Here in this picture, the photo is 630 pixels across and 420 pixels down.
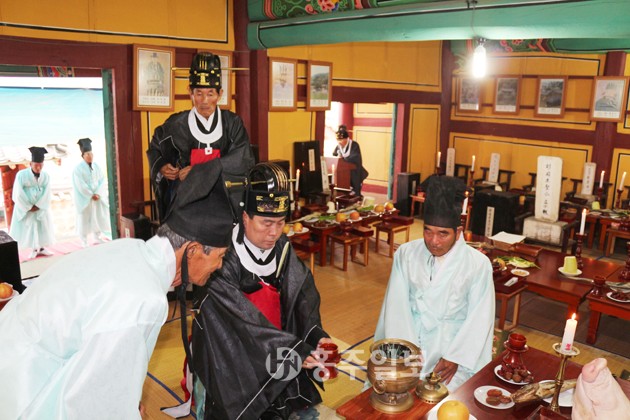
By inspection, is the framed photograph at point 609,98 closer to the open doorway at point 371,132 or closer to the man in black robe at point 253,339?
the open doorway at point 371,132

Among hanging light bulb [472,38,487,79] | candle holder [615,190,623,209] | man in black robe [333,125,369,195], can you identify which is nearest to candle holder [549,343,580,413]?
hanging light bulb [472,38,487,79]

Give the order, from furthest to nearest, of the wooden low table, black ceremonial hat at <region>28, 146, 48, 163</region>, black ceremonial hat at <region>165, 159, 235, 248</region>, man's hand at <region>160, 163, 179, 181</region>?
black ceremonial hat at <region>28, 146, 48, 163</region> → man's hand at <region>160, 163, 179, 181</region> → the wooden low table → black ceremonial hat at <region>165, 159, 235, 248</region>

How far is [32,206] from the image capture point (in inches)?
282

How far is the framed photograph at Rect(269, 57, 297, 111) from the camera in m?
8.35

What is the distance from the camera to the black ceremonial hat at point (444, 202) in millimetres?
3027

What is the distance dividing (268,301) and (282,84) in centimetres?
596

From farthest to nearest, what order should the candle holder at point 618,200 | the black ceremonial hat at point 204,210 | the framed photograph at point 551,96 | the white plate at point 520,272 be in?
the framed photograph at point 551,96 < the candle holder at point 618,200 < the white plate at point 520,272 < the black ceremonial hat at point 204,210

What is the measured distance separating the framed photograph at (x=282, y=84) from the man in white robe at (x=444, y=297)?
5.63 m

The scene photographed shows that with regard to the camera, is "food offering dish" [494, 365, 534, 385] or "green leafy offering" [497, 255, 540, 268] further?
"green leafy offering" [497, 255, 540, 268]

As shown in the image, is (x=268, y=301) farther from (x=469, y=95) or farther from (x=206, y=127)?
(x=469, y=95)

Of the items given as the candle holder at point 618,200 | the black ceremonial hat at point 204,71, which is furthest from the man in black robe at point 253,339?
the candle holder at point 618,200

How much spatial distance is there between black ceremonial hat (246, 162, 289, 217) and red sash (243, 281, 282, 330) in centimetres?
45

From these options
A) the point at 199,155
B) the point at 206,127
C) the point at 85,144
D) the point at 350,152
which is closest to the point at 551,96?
the point at 350,152

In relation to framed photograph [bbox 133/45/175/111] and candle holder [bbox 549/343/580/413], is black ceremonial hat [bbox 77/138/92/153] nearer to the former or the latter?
framed photograph [bbox 133/45/175/111]
